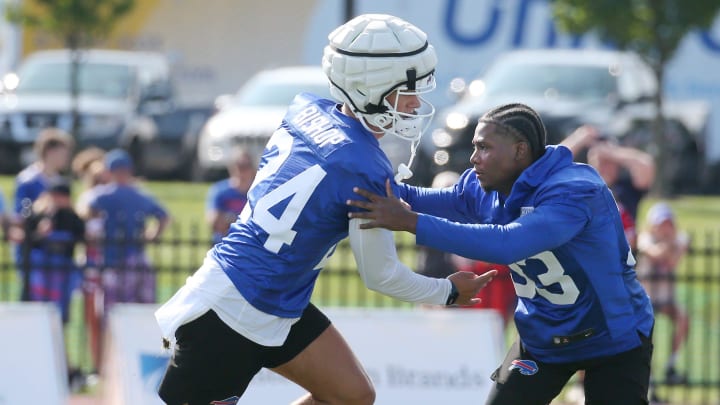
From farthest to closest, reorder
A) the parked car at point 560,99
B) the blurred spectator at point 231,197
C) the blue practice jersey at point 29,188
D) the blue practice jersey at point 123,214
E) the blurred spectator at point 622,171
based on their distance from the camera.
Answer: the parked car at point 560,99 < the blurred spectator at point 231,197 < the blue practice jersey at point 29,188 < the blue practice jersey at point 123,214 < the blurred spectator at point 622,171

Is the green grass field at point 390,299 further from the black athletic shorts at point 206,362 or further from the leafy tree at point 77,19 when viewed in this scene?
the black athletic shorts at point 206,362

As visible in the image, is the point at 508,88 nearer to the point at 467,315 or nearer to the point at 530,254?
the point at 467,315

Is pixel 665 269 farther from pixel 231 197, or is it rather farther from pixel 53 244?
pixel 53 244

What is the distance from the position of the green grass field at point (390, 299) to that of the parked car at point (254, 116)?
3.13 feet

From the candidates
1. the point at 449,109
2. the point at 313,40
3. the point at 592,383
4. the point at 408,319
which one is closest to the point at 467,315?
the point at 408,319

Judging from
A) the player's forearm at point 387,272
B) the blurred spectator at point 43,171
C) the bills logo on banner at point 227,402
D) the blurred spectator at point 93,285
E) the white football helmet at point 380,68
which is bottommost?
the blurred spectator at point 93,285

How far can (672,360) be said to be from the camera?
964cm

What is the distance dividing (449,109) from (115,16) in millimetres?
6406

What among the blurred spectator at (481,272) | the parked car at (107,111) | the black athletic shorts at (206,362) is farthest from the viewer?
the parked car at (107,111)

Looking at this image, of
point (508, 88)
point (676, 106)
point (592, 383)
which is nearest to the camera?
point (592, 383)

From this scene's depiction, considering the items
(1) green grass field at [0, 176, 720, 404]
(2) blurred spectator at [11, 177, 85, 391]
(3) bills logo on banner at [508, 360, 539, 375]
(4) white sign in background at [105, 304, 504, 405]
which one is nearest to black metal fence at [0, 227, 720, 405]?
(1) green grass field at [0, 176, 720, 404]

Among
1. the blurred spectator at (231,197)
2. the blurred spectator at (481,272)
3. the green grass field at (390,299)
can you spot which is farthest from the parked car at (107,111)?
the blurred spectator at (481,272)

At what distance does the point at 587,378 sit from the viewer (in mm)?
5223

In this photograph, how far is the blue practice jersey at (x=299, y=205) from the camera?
4660mm
